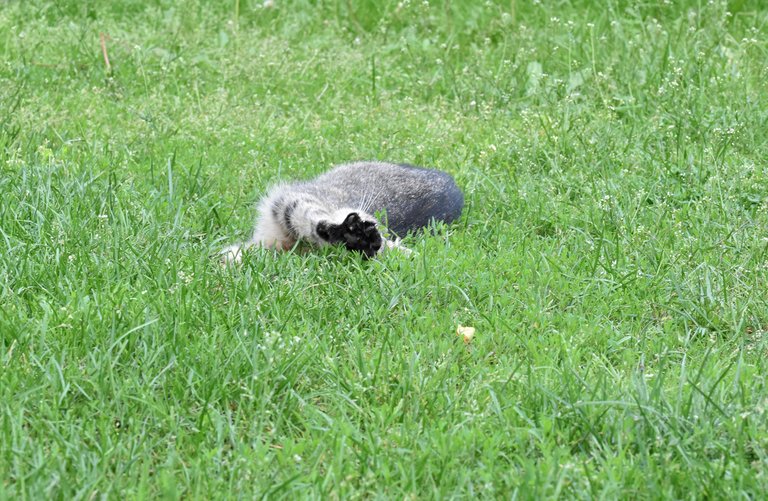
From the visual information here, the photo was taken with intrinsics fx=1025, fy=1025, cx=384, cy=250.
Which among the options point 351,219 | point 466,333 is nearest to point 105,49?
point 351,219

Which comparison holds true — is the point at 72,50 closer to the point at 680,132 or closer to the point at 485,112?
the point at 485,112

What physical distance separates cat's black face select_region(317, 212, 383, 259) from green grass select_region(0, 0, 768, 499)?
12cm

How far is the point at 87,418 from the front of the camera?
3.50m

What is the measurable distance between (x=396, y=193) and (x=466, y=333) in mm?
1628

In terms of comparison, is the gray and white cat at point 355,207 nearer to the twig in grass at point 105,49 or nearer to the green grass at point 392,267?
the green grass at point 392,267

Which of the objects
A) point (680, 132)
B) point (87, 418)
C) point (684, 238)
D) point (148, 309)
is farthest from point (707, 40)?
point (87, 418)

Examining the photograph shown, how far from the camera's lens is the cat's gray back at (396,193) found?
573cm

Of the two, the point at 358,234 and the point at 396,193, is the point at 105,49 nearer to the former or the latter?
the point at 396,193

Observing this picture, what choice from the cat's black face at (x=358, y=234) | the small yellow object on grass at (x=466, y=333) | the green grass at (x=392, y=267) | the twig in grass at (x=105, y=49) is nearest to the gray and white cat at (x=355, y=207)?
the cat's black face at (x=358, y=234)

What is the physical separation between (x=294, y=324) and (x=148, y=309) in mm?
606

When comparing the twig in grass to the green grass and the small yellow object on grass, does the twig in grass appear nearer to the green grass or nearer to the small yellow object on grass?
the green grass

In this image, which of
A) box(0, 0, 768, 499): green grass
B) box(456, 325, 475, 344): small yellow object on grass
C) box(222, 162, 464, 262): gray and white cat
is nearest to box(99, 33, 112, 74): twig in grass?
box(0, 0, 768, 499): green grass

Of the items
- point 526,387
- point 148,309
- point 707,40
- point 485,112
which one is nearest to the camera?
point 526,387

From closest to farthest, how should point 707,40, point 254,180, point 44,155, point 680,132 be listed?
point 44,155
point 254,180
point 680,132
point 707,40
